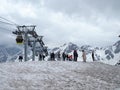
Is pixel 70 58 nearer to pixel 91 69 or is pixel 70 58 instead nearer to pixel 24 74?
pixel 91 69

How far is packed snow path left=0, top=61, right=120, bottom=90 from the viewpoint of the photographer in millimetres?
24750

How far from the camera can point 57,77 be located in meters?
28.0

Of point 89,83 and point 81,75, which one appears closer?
point 89,83

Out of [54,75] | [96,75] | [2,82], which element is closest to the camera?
[2,82]

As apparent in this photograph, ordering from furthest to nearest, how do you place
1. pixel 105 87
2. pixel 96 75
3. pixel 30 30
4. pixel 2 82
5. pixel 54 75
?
pixel 30 30
pixel 96 75
pixel 54 75
pixel 105 87
pixel 2 82

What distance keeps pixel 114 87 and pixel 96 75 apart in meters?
4.11

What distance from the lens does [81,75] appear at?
99.1 ft

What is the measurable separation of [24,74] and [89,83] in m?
5.49

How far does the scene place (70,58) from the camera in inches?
2072

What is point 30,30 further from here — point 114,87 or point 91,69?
point 114,87

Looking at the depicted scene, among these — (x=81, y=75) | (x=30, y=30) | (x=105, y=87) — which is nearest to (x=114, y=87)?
(x=105, y=87)

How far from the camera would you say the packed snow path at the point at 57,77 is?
974 inches

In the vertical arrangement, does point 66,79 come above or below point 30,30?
below

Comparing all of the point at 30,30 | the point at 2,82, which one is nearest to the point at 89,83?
the point at 2,82
